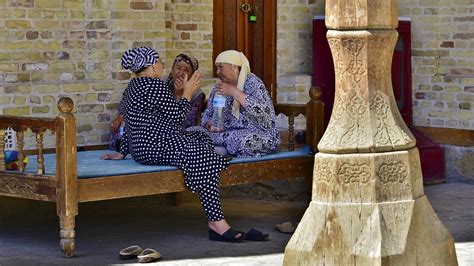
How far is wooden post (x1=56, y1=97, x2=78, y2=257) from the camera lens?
343 inches

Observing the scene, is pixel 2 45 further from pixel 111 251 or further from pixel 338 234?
pixel 338 234

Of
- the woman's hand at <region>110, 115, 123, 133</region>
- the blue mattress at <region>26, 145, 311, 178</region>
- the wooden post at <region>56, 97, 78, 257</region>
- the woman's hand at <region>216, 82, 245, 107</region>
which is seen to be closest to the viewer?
the wooden post at <region>56, 97, 78, 257</region>

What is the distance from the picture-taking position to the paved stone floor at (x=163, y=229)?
29.3 ft

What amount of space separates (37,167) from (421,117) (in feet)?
15.7

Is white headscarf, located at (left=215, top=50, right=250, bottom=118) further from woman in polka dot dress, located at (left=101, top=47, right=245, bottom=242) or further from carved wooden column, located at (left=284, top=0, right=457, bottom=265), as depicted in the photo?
carved wooden column, located at (left=284, top=0, right=457, bottom=265)

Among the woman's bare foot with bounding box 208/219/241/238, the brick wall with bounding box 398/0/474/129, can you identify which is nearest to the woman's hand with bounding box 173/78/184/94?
the woman's bare foot with bounding box 208/219/241/238

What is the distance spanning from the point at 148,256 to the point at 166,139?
102cm

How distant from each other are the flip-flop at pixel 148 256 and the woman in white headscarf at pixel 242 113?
1452mm

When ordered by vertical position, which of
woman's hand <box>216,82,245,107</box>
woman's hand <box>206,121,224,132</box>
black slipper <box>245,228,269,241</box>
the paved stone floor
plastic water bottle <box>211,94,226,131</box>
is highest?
woman's hand <box>216,82,245,107</box>

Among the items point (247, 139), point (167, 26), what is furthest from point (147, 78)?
point (167, 26)

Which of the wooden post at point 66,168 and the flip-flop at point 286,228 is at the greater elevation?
the wooden post at point 66,168

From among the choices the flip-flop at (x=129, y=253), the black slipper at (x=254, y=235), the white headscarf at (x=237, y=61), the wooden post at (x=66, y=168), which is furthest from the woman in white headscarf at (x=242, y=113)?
the wooden post at (x=66, y=168)

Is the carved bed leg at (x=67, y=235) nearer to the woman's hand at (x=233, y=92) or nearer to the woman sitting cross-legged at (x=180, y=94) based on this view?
the woman sitting cross-legged at (x=180, y=94)

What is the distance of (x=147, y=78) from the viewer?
9.51 meters
